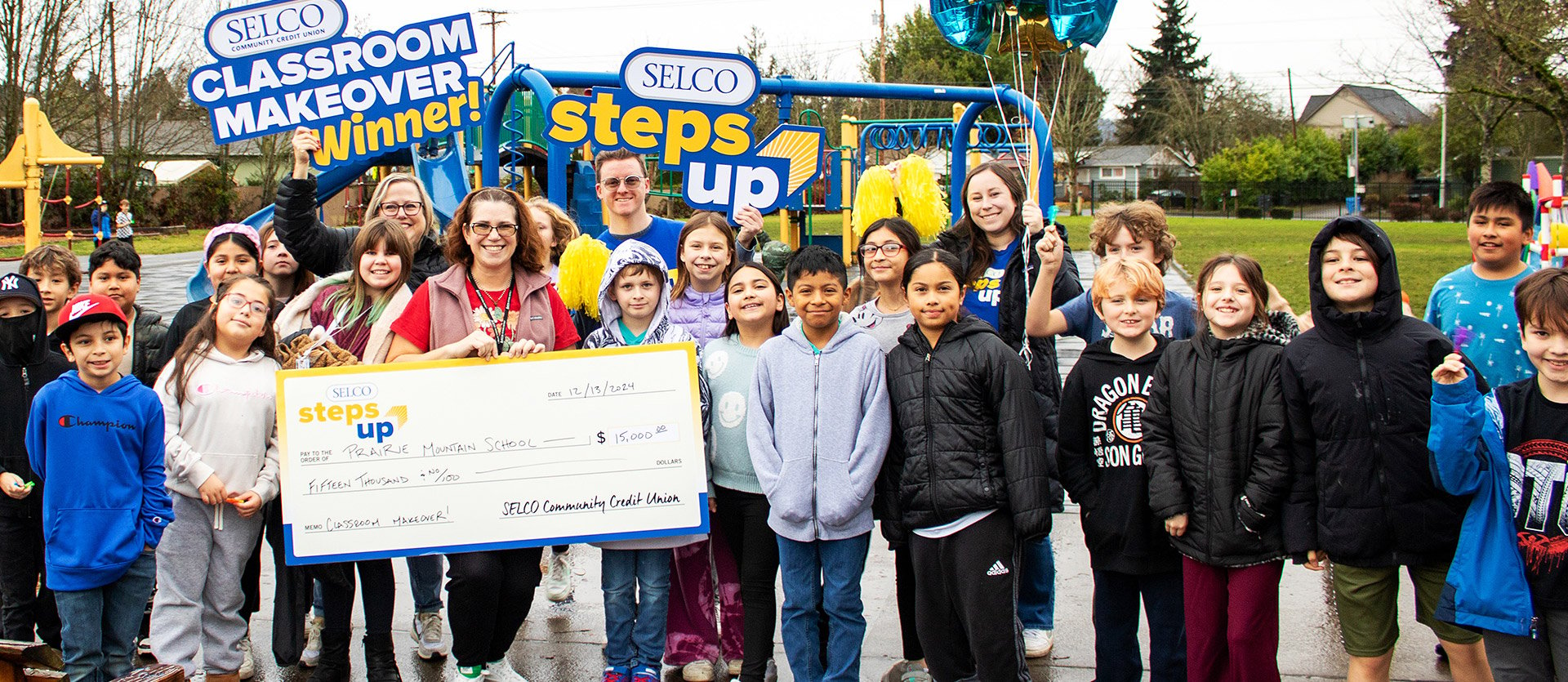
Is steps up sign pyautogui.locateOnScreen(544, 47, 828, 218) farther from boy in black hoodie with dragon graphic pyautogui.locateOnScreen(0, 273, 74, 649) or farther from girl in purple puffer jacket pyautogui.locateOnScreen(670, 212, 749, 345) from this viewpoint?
boy in black hoodie with dragon graphic pyautogui.locateOnScreen(0, 273, 74, 649)

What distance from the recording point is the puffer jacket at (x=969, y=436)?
135 inches

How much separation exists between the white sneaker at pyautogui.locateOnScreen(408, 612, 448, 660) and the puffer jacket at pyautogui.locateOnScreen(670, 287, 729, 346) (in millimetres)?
1469

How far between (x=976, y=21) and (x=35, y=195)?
9990 mm

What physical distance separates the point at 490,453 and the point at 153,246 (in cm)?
3382

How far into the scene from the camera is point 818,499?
357 centimetres

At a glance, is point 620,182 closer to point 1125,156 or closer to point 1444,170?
point 1444,170

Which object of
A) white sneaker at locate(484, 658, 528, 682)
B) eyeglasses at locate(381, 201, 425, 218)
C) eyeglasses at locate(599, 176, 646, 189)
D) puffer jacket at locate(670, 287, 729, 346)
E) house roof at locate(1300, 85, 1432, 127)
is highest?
house roof at locate(1300, 85, 1432, 127)

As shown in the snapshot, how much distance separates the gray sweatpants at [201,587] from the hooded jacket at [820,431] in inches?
69.0

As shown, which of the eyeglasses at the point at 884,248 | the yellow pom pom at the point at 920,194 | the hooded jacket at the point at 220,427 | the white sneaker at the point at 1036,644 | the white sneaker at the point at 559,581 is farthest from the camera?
the yellow pom pom at the point at 920,194

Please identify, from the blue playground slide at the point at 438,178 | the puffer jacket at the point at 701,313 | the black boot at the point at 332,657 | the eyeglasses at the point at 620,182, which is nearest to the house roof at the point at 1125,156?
the blue playground slide at the point at 438,178

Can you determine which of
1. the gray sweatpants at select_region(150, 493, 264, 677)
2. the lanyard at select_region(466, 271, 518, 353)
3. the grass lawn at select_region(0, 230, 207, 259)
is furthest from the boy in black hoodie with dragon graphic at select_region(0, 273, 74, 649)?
the grass lawn at select_region(0, 230, 207, 259)

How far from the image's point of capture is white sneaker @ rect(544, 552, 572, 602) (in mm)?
4902

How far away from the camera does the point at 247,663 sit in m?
4.12

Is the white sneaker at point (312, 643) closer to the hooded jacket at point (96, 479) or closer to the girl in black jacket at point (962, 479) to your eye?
the hooded jacket at point (96, 479)
